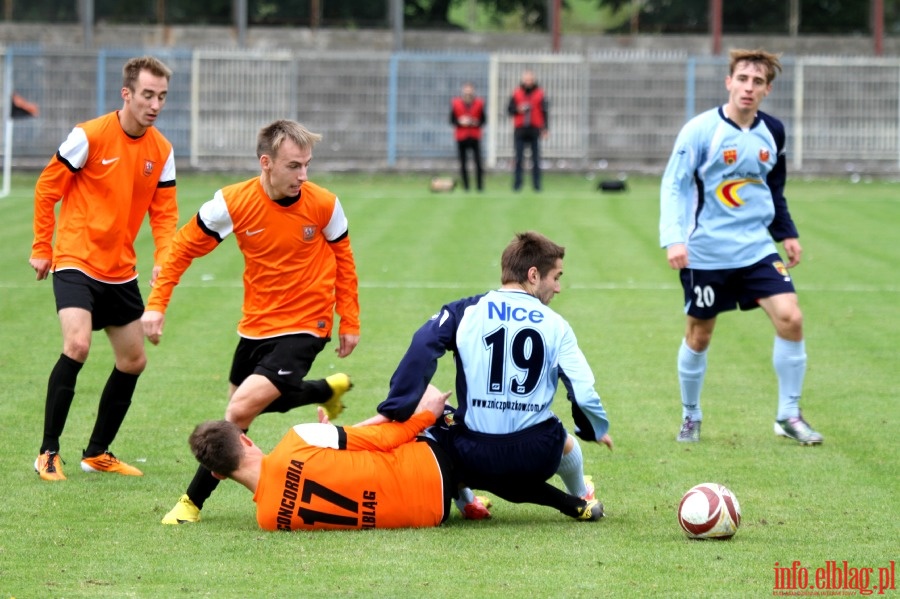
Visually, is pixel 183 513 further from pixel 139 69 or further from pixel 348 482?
pixel 139 69

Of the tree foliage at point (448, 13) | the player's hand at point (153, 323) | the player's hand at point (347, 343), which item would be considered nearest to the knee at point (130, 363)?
the player's hand at point (153, 323)

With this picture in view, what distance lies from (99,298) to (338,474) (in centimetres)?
227

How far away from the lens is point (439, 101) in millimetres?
34406

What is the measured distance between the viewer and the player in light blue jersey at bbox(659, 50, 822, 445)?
8.27m

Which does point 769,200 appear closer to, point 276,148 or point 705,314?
point 705,314

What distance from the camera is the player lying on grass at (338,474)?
19.7 feet

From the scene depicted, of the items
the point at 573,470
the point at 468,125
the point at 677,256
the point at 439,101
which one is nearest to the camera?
the point at 573,470

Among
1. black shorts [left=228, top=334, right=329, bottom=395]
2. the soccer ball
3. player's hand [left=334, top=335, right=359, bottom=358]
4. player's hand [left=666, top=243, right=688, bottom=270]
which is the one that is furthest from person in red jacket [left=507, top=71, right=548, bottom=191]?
the soccer ball

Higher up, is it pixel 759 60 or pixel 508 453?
pixel 759 60

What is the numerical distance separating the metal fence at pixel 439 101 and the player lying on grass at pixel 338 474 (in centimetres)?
2842

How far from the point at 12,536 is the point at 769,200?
4.91m

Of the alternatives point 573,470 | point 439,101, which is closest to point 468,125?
point 439,101

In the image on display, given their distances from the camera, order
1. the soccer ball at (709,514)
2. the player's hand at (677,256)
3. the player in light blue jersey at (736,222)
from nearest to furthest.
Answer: the soccer ball at (709,514), the player's hand at (677,256), the player in light blue jersey at (736,222)

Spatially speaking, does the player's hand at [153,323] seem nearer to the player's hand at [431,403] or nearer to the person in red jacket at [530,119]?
the player's hand at [431,403]
